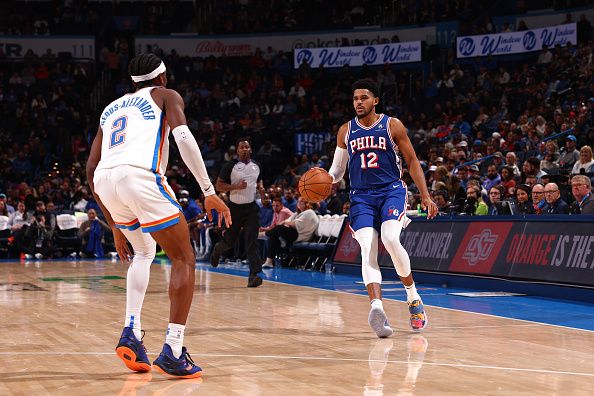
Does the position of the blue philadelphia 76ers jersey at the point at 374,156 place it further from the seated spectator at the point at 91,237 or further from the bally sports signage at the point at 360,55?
the bally sports signage at the point at 360,55

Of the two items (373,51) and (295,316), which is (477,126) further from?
(295,316)

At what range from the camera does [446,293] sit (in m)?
11.9

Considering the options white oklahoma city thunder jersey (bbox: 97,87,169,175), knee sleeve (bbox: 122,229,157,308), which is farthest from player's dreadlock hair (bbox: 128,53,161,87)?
knee sleeve (bbox: 122,229,157,308)

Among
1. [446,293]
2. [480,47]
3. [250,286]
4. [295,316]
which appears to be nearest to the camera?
[295,316]

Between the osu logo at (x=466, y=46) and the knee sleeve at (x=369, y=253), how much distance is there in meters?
21.6

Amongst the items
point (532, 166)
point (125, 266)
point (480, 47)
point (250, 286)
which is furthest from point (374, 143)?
point (480, 47)

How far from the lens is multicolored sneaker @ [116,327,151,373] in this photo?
5.55m

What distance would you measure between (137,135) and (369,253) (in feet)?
9.71

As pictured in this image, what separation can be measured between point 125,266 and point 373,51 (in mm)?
15760

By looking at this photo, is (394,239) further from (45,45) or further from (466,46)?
(45,45)

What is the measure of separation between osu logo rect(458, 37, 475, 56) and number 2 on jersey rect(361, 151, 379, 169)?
2132 centimetres

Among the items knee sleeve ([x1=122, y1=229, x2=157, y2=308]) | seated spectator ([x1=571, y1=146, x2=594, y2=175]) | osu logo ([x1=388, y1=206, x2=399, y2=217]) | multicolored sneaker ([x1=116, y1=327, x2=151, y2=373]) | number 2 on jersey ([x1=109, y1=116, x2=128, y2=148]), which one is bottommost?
multicolored sneaker ([x1=116, y1=327, x2=151, y2=373])

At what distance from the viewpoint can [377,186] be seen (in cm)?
805

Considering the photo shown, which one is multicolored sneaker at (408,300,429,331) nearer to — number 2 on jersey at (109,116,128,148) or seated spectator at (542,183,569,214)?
number 2 on jersey at (109,116,128,148)
